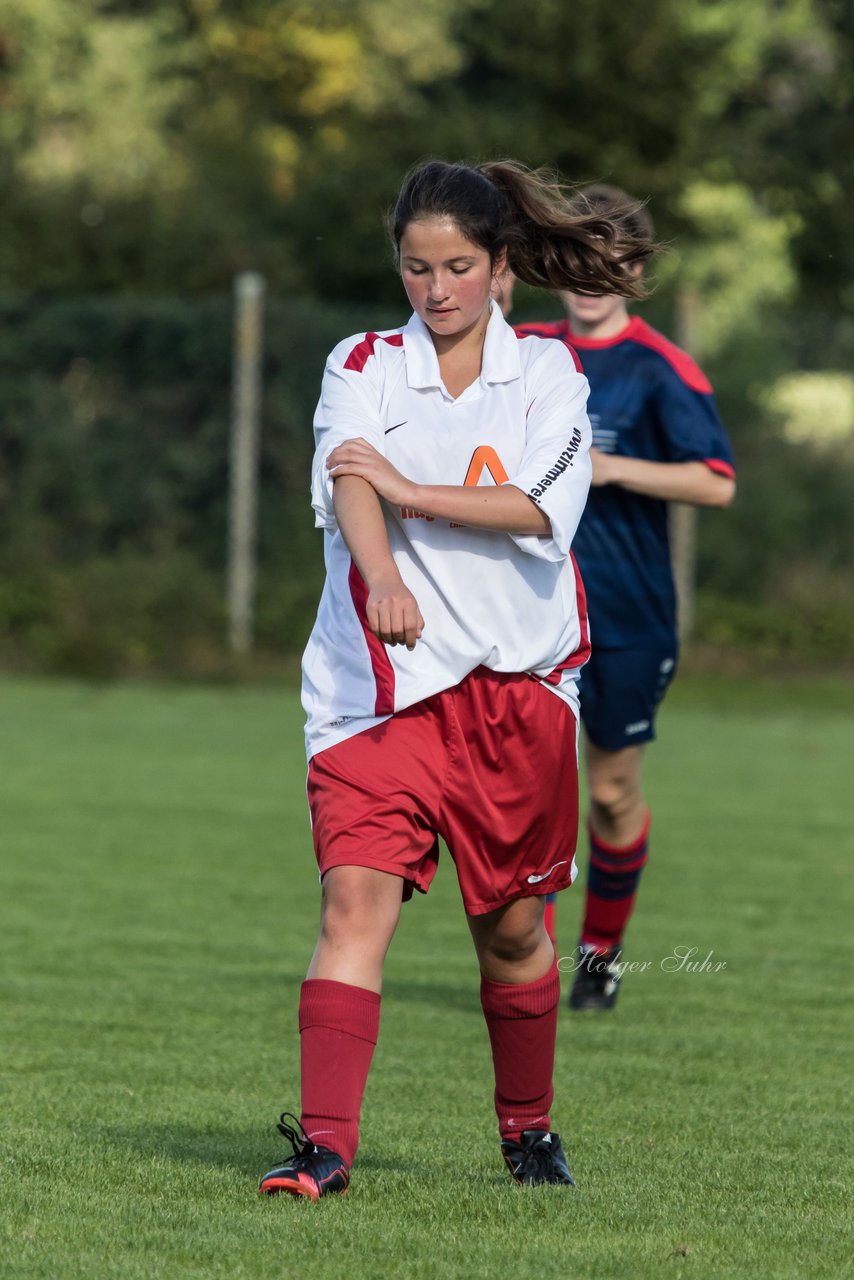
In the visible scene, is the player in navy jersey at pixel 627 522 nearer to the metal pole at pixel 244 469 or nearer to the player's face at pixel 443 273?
the player's face at pixel 443 273

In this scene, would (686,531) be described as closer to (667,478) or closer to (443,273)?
(667,478)

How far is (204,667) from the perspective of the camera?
54.4 ft

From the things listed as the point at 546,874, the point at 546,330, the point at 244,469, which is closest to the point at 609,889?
the point at 546,330

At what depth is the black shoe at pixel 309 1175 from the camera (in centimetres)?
354

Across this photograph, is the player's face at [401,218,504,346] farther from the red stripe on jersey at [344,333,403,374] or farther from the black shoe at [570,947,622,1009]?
the black shoe at [570,947,622,1009]

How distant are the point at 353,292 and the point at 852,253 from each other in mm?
5479

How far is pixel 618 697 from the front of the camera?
6215 mm

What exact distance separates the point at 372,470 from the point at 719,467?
2.73 m

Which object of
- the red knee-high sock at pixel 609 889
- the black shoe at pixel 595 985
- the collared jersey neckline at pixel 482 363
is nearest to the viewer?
the collared jersey neckline at pixel 482 363

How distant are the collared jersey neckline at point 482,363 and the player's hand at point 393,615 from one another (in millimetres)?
484

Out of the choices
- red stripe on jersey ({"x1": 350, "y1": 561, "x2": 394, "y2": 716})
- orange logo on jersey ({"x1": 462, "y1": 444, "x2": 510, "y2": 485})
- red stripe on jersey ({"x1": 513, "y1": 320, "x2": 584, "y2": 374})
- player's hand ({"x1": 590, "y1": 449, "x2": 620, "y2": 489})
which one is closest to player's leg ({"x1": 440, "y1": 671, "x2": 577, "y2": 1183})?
red stripe on jersey ({"x1": 350, "y1": 561, "x2": 394, "y2": 716})

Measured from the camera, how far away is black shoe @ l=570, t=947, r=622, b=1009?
6.11m

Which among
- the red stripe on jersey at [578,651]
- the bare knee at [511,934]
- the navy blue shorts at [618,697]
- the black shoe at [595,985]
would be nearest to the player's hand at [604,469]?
the navy blue shorts at [618,697]

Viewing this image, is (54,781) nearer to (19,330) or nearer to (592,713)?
(592,713)
